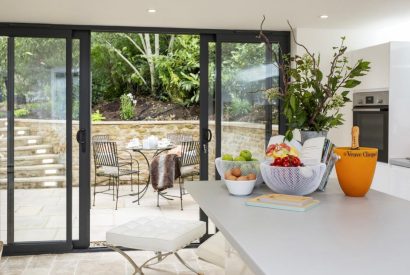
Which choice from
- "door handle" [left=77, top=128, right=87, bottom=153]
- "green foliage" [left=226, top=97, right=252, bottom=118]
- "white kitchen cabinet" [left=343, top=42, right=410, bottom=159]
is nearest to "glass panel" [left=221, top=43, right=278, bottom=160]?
"green foliage" [left=226, top=97, right=252, bottom=118]

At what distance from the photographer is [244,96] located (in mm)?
5031

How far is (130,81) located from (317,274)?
31.0 ft

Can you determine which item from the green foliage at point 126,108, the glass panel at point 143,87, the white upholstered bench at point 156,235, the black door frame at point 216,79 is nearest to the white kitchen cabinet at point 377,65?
the black door frame at point 216,79

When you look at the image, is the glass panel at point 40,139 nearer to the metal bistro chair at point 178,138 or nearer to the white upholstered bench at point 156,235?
the white upholstered bench at point 156,235

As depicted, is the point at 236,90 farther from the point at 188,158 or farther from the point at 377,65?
the point at 188,158

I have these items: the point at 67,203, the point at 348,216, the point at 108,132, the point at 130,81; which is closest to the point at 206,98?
the point at 67,203

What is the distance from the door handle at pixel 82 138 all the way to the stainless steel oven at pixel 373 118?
8.73ft

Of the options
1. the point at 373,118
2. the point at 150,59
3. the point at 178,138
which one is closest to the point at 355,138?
the point at 373,118

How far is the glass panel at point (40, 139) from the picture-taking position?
474 cm

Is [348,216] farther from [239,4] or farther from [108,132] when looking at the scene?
[108,132]

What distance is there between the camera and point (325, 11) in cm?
410

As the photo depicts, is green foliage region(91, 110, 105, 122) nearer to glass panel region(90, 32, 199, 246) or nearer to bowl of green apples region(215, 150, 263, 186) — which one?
glass panel region(90, 32, 199, 246)

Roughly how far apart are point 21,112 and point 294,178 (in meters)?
3.45

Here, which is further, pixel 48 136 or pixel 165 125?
pixel 165 125
